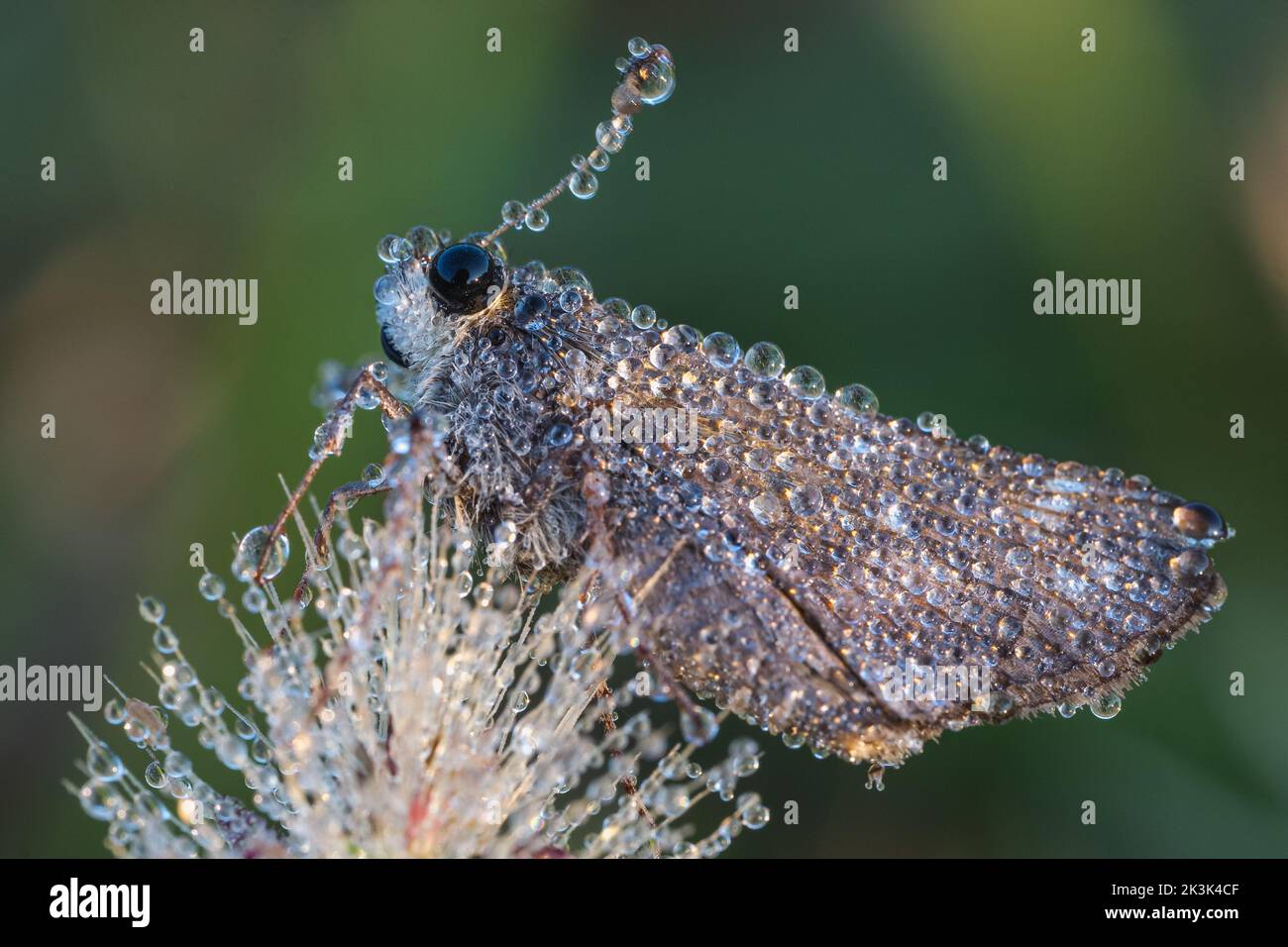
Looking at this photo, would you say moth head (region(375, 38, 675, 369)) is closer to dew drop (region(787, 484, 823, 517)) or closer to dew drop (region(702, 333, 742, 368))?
dew drop (region(702, 333, 742, 368))

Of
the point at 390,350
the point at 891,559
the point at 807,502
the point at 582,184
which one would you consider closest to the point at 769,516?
the point at 807,502

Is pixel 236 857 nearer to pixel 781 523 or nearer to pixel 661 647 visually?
pixel 661 647

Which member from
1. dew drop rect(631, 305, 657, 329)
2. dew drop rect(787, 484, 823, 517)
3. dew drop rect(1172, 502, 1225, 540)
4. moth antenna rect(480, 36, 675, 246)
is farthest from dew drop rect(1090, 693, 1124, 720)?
moth antenna rect(480, 36, 675, 246)

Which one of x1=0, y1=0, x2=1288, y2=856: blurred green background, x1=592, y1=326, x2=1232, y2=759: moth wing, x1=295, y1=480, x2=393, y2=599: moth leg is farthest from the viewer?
x1=0, y1=0, x2=1288, y2=856: blurred green background

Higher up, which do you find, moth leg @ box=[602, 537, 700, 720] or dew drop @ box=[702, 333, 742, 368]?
dew drop @ box=[702, 333, 742, 368]

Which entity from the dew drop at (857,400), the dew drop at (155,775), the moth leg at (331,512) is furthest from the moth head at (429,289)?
the dew drop at (155,775)

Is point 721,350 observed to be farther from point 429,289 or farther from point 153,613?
point 153,613

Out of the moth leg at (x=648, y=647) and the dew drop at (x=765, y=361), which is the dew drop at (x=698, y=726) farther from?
the dew drop at (x=765, y=361)

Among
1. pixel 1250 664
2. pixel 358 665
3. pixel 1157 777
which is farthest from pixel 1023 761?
pixel 358 665
